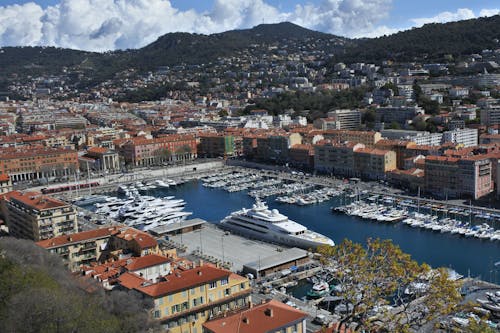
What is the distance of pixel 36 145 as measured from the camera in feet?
160

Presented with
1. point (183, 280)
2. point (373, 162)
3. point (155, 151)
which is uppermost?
point (183, 280)

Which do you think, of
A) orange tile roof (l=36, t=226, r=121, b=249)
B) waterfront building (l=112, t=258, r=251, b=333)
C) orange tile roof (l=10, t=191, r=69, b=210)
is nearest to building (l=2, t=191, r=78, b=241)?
orange tile roof (l=10, t=191, r=69, b=210)

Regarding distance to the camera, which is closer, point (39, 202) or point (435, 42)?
point (39, 202)

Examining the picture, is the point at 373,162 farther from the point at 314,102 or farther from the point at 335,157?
the point at 314,102

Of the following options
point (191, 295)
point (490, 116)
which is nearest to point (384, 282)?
point (191, 295)

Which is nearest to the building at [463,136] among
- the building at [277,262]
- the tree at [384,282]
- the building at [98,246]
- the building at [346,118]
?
the building at [346,118]

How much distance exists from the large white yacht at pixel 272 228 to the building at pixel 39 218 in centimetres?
683

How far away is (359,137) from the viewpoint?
42938mm

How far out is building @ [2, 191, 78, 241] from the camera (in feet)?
69.3

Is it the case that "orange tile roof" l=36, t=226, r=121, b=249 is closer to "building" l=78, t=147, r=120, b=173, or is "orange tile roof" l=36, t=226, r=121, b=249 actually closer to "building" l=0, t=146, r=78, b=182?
"building" l=0, t=146, r=78, b=182

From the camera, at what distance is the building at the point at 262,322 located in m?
10.8

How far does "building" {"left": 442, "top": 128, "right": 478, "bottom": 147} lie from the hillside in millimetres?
42565

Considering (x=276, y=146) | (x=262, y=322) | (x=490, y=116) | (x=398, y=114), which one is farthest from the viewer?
(x=398, y=114)

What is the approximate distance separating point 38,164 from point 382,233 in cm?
2687
